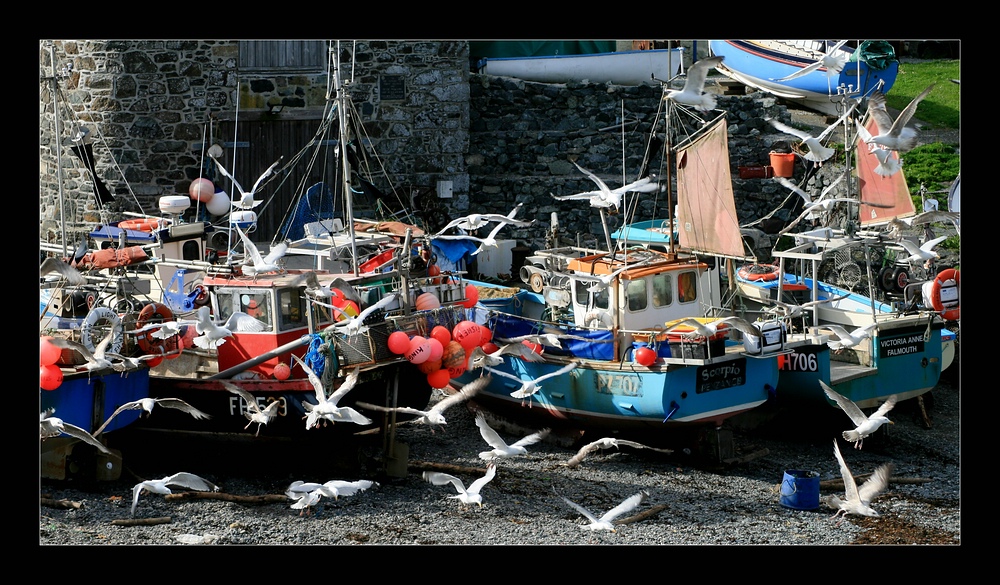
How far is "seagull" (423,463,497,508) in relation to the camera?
42.4ft

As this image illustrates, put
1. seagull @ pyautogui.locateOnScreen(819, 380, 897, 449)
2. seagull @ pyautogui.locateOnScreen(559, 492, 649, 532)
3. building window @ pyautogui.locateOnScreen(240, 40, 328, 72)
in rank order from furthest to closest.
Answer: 1. building window @ pyautogui.locateOnScreen(240, 40, 328, 72)
2. seagull @ pyautogui.locateOnScreen(819, 380, 897, 449)
3. seagull @ pyautogui.locateOnScreen(559, 492, 649, 532)

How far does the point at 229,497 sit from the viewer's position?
1330 centimetres

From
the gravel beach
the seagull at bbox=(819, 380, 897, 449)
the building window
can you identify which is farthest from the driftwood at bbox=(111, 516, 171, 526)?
the building window

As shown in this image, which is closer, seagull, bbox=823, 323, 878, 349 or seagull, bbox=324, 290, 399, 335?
seagull, bbox=324, 290, 399, 335

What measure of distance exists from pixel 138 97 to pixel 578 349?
9.26 metres

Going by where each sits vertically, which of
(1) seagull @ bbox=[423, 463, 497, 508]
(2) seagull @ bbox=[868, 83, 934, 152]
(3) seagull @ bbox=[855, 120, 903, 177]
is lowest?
(1) seagull @ bbox=[423, 463, 497, 508]

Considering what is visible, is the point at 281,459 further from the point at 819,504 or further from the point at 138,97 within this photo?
the point at 138,97

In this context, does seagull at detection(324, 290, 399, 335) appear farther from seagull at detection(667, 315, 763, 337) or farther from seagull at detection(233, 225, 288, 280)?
seagull at detection(667, 315, 763, 337)

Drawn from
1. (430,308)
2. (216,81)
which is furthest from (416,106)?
(430,308)

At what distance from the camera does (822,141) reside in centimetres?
2133

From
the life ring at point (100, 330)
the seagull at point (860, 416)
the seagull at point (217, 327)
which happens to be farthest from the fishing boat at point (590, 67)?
the life ring at point (100, 330)

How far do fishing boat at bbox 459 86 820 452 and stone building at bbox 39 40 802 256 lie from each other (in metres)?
→ 5.23

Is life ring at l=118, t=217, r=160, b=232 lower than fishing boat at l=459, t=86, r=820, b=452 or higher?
higher

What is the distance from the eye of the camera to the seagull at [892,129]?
49.8ft
